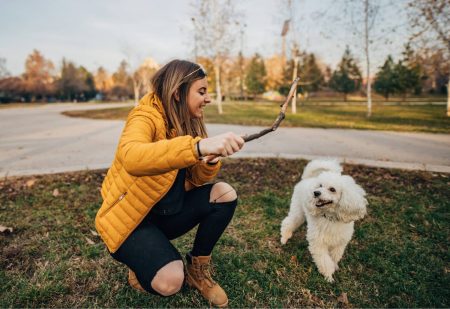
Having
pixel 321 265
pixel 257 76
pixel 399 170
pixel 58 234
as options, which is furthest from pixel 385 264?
pixel 257 76

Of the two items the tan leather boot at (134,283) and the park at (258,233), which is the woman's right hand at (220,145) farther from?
the tan leather boot at (134,283)

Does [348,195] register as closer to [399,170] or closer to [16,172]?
[399,170]

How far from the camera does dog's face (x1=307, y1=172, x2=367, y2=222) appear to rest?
2727 millimetres

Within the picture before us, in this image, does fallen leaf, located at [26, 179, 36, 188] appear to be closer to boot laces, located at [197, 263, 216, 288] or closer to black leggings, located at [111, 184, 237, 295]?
black leggings, located at [111, 184, 237, 295]

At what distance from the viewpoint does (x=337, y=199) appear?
9.11 ft

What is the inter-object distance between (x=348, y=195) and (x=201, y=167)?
1.36m

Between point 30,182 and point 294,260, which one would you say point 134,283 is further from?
point 30,182

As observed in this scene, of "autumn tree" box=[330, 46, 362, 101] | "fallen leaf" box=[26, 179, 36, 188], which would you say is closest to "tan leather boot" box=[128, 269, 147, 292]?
"fallen leaf" box=[26, 179, 36, 188]

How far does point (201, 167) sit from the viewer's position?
2326 millimetres

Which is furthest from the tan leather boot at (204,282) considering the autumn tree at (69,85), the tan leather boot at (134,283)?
the autumn tree at (69,85)

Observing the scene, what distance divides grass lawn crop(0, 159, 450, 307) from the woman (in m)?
0.41

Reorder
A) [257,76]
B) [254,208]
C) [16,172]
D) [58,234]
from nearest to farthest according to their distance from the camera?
1. [58,234]
2. [254,208]
3. [16,172]
4. [257,76]

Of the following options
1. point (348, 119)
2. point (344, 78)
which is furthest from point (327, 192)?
point (344, 78)

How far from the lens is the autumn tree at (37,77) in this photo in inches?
1974
